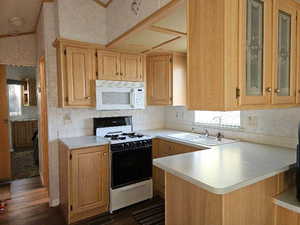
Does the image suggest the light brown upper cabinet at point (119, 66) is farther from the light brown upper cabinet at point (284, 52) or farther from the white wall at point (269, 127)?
the light brown upper cabinet at point (284, 52)

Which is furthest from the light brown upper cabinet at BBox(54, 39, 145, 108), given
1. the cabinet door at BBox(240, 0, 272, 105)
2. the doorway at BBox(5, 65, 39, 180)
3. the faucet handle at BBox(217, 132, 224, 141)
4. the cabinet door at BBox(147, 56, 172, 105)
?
the doorway at BBox(5, 65, 39, 180)

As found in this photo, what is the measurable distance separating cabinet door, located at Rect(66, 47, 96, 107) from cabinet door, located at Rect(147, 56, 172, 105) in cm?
97

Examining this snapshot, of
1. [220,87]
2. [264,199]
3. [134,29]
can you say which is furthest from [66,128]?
[264,199]

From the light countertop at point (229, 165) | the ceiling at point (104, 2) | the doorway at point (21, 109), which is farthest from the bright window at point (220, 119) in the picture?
the doorway at point (21, 109)

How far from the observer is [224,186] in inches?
45.2

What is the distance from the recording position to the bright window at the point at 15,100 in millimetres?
6234

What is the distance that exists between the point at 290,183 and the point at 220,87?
42.1 inches

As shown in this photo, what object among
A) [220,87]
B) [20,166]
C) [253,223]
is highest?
[220,87]

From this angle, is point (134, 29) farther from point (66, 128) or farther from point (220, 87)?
point (66, 128)

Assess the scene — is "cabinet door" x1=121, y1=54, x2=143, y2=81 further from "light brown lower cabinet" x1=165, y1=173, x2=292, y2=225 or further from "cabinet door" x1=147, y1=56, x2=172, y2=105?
"light brown lower cabinet" x1=165, y1=173, x2=292, y2=225

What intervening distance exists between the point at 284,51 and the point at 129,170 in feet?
7.14

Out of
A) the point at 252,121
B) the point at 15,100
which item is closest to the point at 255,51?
the point at 252,121

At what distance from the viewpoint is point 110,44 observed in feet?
9.07

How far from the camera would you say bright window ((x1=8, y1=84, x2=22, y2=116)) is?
6.23 metres
